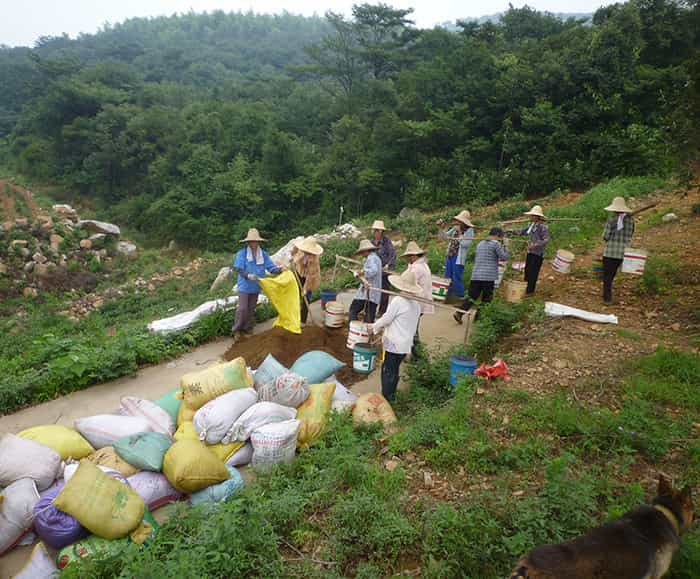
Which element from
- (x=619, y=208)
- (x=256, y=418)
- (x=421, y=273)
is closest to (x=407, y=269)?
(x=421, y=273)

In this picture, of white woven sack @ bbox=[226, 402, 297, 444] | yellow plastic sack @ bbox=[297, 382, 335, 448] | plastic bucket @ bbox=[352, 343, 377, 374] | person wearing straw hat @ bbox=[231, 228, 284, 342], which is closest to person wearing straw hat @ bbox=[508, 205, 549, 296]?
plastic bucket @ bbox=[352, 343, 377, 374]

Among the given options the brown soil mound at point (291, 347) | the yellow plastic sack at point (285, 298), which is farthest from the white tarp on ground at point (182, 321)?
the yellow plastic sack at point (285, 298)

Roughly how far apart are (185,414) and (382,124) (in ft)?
46.7

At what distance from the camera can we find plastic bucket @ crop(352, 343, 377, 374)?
496 cm

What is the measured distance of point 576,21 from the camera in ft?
65.4

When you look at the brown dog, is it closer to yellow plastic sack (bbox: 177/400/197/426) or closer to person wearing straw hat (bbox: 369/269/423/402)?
person wearing straw hat (bbox: 369/269/423/402)

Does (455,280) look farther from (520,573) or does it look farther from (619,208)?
(520,573)

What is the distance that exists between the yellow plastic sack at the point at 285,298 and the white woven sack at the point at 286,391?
153 centimetres

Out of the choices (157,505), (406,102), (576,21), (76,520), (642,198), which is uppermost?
(576,21)

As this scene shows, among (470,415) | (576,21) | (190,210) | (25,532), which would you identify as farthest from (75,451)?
(576,21)

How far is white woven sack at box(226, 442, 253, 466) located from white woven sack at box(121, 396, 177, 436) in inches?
26.2

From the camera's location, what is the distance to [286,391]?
4164 millimetres

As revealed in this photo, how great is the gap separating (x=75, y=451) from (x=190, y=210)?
1731 cm

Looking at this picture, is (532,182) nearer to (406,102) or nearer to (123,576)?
(406,102)
